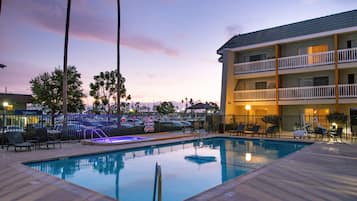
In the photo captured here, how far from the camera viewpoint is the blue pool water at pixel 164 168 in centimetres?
728

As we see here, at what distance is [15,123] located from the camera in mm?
14969

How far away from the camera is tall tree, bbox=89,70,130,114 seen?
29.8 m

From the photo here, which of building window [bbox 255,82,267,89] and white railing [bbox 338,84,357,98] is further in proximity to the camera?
building window [bbox 255,82,267,89]

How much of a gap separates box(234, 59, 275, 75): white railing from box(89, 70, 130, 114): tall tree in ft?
49.1

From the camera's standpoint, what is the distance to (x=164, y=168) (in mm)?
9703

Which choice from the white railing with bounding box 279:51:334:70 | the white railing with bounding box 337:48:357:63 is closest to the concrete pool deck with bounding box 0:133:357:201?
the white railing with bounding box 337:48:357:63

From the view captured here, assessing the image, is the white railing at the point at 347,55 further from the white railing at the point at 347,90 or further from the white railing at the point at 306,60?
the white railing at the point at 347,90

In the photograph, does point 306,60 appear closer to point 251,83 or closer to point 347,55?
point 347,55

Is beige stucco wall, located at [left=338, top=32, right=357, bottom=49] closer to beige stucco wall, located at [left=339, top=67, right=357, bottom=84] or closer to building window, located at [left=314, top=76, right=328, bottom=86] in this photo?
beige stucco wall, located at [left=339, top=67, right=357, bottom=84]

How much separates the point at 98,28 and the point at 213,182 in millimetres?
16324

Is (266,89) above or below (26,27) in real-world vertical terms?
below

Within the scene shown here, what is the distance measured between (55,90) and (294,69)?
20.3 metres

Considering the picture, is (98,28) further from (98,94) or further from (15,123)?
(98,94)

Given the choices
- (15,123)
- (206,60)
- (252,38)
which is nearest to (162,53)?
(206,60)
